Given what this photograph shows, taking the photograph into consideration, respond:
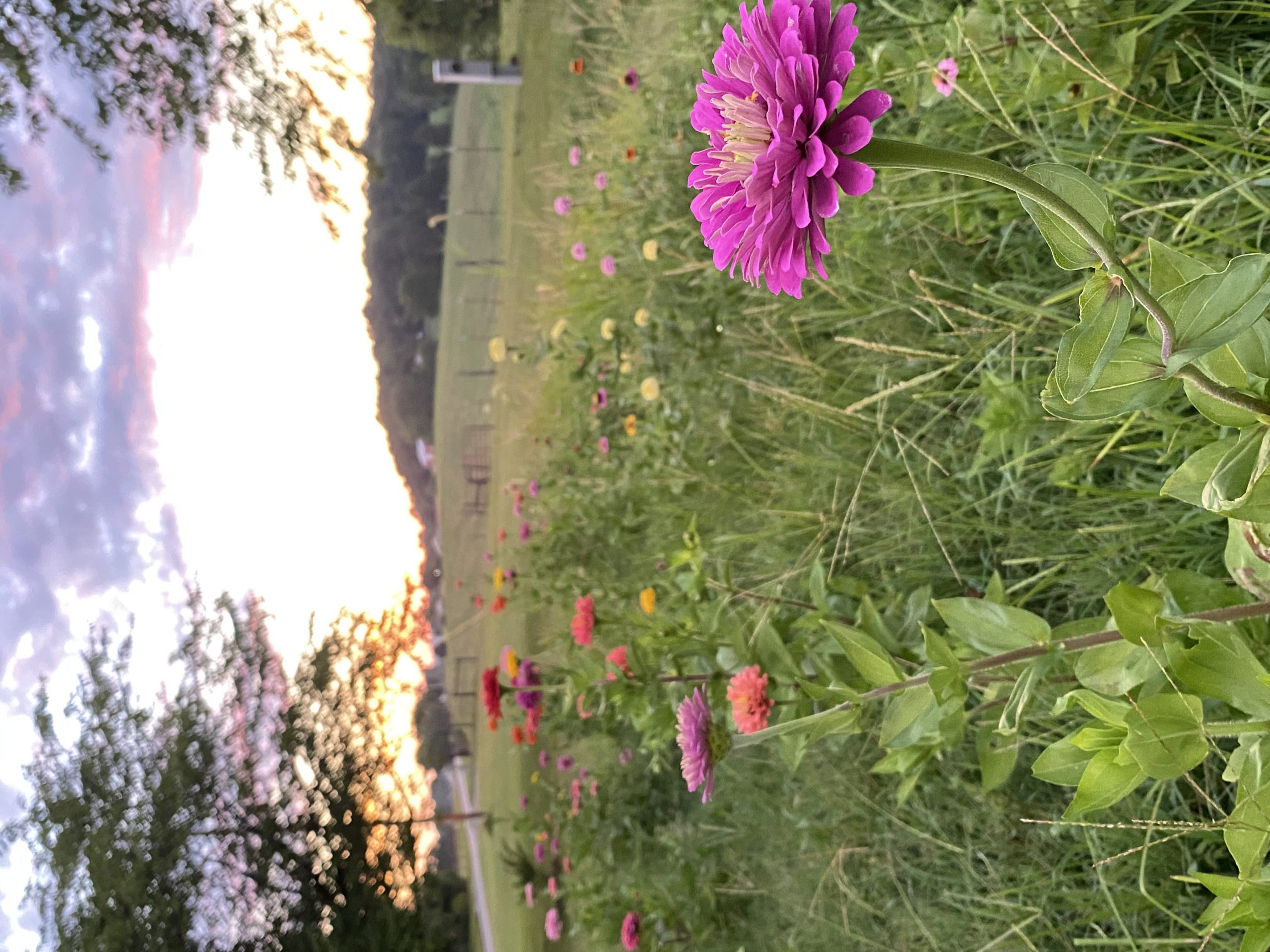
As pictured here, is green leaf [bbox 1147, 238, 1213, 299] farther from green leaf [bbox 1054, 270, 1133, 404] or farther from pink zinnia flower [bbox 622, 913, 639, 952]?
pink zinnia flower [bbox 622, 913, 639, 952]

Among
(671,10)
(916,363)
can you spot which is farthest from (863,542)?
(671,10)

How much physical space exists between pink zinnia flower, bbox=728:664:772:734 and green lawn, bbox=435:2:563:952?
1931mm

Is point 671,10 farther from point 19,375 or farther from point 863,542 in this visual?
point 19,375

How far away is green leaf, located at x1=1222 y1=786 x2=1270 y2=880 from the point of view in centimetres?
52

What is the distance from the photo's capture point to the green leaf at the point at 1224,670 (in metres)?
0.54

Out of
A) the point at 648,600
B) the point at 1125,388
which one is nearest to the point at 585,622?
the point at 648,600

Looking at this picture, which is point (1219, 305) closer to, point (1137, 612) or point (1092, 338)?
point (1092, 338)

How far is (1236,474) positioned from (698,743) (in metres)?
0.55

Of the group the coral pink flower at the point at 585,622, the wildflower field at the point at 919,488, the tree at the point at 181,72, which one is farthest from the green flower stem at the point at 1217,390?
the tree at the point at 181,72

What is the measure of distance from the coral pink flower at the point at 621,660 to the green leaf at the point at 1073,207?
92 centimetres

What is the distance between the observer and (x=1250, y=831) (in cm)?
52

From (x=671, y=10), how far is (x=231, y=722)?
2273 millimetres

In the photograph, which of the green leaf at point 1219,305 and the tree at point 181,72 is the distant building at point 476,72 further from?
the green leaf at point 1219,305

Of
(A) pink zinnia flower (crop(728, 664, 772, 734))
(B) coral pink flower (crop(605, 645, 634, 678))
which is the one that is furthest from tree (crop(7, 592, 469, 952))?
(A) pink zinnia flower (crop(728, 664, 772, 734))
